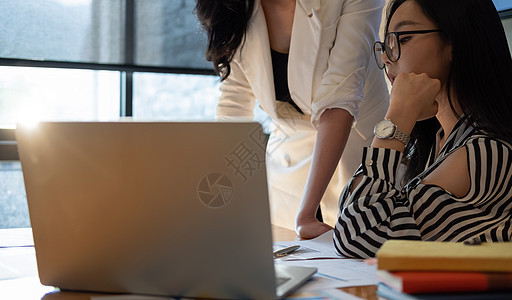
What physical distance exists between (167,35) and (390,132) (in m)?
2.11

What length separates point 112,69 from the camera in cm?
310

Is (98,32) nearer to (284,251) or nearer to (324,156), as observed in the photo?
(324,156)

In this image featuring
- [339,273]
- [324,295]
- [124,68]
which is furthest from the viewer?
[124,68]

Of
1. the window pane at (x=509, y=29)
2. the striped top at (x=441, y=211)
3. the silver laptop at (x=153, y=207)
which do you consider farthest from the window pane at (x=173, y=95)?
the silver laptop at (x=153, y=207)

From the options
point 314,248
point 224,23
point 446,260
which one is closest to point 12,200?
point 224,23

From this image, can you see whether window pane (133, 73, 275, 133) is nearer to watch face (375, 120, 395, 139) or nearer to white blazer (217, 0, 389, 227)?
white blazer (217, 0, 389, 227)

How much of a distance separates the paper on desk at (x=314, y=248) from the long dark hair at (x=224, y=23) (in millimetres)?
737

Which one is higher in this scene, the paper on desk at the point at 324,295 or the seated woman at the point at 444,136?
the seated woman at the point at 444,136

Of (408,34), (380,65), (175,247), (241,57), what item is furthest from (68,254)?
(241,57)

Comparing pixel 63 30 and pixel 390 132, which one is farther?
pixel 63 30

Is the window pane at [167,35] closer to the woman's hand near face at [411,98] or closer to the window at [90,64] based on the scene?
the window at [90,64]

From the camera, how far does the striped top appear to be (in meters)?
1.18

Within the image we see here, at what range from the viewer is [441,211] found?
1199 millimetres

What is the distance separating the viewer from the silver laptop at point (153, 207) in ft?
2.36
